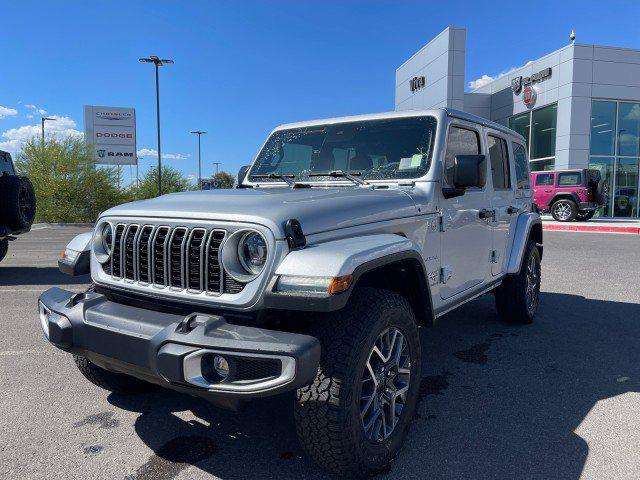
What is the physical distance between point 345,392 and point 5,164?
7.77 m

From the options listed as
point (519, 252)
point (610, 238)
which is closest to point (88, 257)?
point (519, 252)

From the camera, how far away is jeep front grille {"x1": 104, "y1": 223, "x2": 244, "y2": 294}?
2.26 meters

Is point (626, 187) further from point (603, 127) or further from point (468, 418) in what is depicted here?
point (468, 418)

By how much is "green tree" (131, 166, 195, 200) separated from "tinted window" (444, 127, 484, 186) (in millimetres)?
25735

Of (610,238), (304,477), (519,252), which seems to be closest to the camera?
(304,477)

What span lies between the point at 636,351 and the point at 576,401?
148 centimetres

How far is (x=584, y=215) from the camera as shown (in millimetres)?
19094

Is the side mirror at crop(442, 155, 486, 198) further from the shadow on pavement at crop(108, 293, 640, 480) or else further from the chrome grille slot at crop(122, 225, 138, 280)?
the chrome grille slot at crop(122, 225, 138, 280)

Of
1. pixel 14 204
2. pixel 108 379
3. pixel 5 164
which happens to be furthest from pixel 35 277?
pixel 108 379

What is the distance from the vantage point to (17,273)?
811 cm

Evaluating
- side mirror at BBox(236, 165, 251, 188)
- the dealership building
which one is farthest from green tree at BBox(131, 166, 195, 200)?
side mirror at BBox(236, 165, 251, 188)

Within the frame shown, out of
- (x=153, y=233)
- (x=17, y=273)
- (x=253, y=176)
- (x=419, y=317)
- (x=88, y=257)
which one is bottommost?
(x=17, y=273)

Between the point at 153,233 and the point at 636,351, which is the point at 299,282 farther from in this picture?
the point at 636,351

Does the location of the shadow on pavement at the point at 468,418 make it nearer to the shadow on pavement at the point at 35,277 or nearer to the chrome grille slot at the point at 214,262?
the chrome grille slot at the point at 214,262
